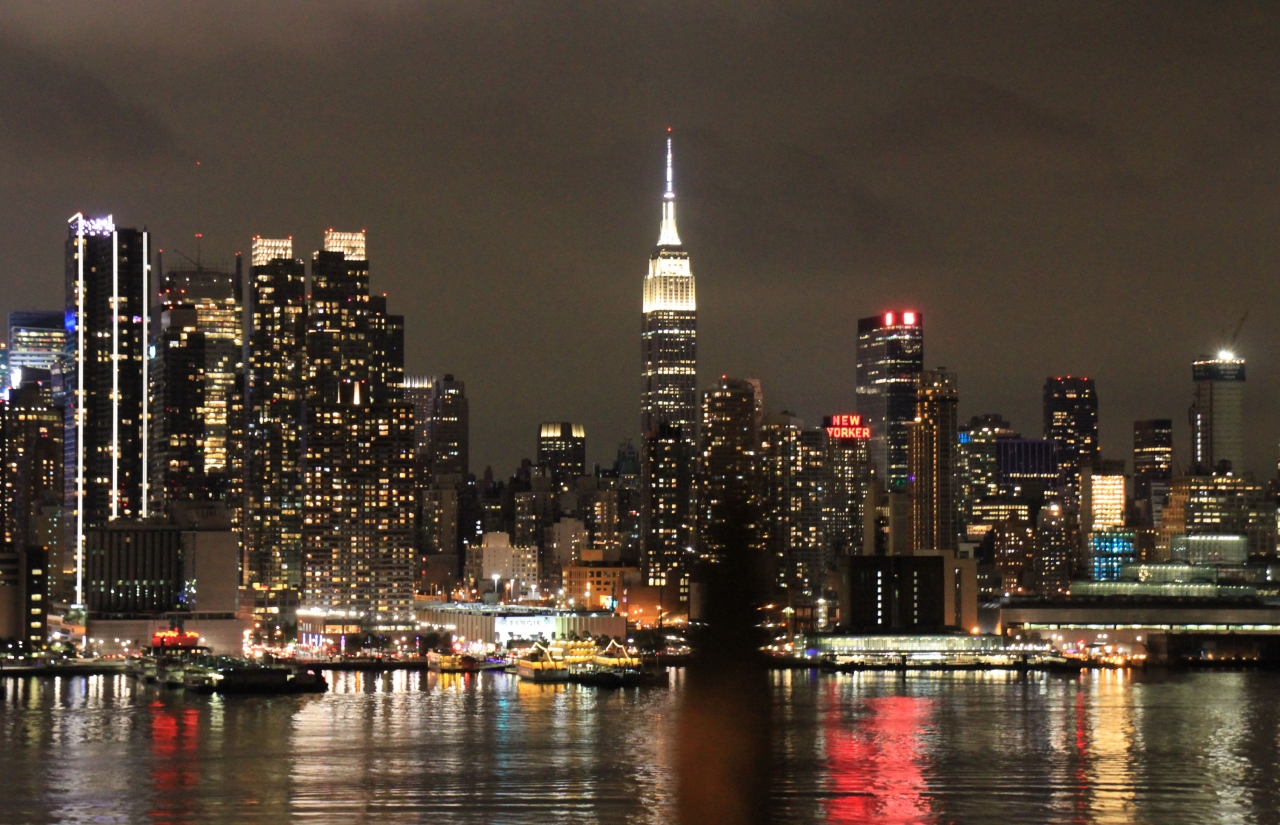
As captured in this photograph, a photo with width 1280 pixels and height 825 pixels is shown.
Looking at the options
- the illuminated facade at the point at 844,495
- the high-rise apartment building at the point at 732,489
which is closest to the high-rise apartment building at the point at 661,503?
the illuminated facade at the point at 844,495

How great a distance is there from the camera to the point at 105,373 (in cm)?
10944

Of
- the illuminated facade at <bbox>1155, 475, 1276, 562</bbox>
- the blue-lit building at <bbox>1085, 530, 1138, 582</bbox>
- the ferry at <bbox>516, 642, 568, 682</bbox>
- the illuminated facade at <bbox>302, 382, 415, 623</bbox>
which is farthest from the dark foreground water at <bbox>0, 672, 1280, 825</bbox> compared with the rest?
the illuminated facade at <bbox>1155, 475, 1276, 562</bbox>

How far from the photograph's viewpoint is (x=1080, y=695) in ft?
188

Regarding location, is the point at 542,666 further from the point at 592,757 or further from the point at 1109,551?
the point at 1109,551

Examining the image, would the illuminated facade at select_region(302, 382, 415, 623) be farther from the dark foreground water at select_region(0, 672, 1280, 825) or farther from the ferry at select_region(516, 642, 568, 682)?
the dark foreground water at select_region(0, 672, 1280, 825)

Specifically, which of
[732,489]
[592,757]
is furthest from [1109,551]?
[732,489]

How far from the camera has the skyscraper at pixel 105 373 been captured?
106 meters

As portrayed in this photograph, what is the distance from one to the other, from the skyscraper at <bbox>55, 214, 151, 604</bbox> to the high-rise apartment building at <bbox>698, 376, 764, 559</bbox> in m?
102

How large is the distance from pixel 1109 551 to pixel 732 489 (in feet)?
347

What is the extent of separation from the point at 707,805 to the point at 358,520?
289 ft

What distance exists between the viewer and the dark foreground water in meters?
28.0

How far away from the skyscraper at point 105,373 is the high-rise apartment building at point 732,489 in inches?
4020

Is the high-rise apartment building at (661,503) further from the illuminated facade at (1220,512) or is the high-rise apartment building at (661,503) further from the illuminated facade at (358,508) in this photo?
the illuminated facade at (1220,512)

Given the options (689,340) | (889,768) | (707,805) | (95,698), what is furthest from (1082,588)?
(707,805)
